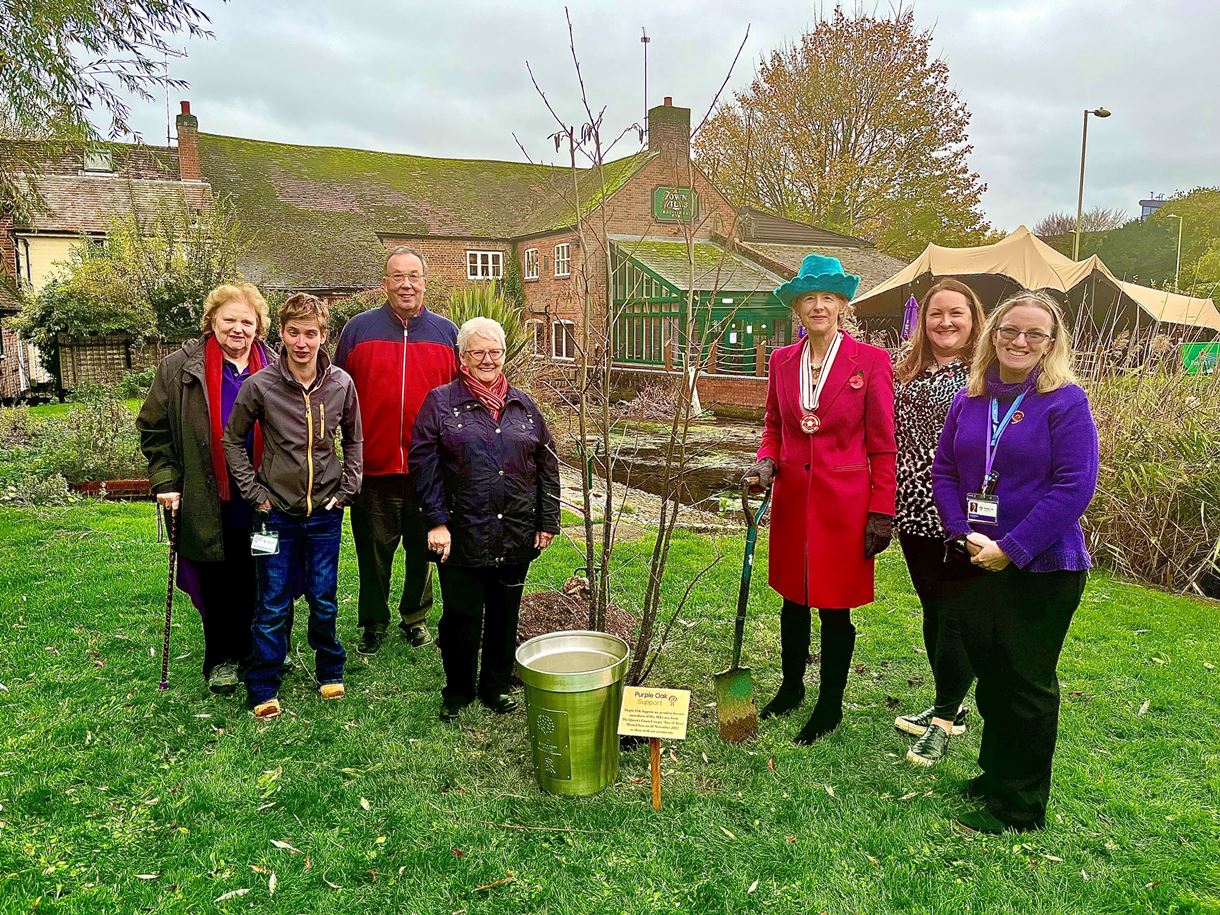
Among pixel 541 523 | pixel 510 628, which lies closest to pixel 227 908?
pixel 510 628

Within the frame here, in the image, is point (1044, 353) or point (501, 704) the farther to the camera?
point (501, 704)

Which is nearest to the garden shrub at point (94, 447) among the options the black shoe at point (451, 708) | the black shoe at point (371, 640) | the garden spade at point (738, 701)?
the black shoe at point (371, 640)

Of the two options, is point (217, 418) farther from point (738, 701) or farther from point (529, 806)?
point (738, 701)

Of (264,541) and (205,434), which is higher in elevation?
(205,434)

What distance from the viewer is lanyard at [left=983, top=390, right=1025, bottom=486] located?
2.93 m

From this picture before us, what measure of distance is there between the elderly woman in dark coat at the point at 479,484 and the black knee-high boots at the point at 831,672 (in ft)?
4.44

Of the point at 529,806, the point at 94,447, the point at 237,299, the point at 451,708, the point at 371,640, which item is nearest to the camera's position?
the point at 529,806

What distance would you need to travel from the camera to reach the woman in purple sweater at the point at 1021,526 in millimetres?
2781

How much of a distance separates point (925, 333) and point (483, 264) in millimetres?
29243

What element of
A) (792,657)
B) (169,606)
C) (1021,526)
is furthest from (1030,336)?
(169,606)

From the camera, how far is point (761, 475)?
370 centimetres

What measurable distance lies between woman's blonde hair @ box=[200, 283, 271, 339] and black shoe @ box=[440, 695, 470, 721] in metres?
2.12

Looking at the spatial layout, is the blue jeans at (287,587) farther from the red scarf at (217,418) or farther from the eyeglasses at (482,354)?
the eyeglasses at (482,354)

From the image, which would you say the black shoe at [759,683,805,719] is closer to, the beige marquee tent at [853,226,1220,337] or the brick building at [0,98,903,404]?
the beige marquee tent at [853,226,1220,337]
